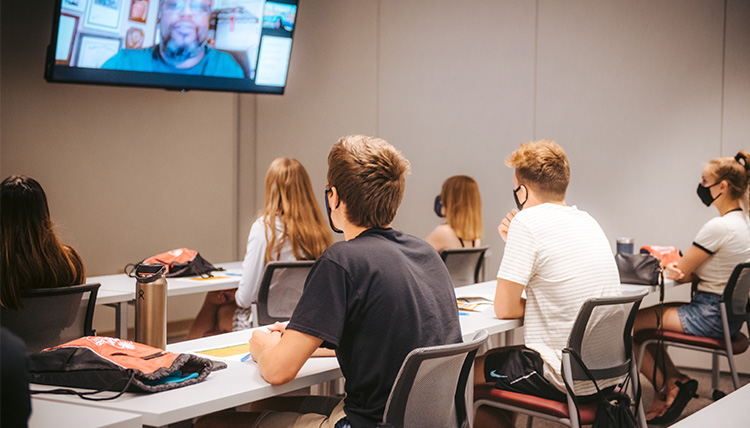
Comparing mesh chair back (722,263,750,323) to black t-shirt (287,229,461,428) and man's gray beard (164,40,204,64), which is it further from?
man's gray beard (164,40,204,64)

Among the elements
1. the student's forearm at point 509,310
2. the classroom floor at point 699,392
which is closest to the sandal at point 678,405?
the classroom floor at point 699,392

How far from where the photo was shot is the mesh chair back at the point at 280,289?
3145mm

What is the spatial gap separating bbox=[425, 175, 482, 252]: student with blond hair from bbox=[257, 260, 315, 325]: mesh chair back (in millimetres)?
1475

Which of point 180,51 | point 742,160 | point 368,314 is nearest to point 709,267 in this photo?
point 742,160

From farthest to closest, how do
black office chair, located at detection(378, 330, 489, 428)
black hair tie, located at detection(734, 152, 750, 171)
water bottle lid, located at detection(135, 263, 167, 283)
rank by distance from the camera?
black hair tie, located at detection(734, 152, 750, 171) < water bottle lid, located at detection(135, 263, 167, 283) < black office chair, located at detection(378, 330, 489, 428)

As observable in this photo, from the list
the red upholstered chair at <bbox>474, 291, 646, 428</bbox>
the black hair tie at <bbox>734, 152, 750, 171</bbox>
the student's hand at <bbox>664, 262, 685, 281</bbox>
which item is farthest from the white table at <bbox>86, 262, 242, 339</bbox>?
the black hair tie at <bbox>734, 152, 750, 171</bbox>

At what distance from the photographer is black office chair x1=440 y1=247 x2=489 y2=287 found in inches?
161

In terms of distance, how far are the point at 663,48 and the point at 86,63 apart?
3.85m

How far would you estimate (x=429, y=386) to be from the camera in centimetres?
173

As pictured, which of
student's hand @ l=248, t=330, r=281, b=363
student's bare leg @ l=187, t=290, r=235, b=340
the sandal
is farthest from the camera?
student's bare leg @ l=187, t=290, r=235, b=340

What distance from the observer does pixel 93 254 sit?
18.0 feet

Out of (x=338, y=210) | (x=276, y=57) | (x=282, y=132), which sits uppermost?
(x=276, y=57)

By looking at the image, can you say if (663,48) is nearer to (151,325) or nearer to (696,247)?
(696,247)

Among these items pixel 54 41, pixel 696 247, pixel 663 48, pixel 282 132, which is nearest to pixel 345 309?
pixel 696 247
